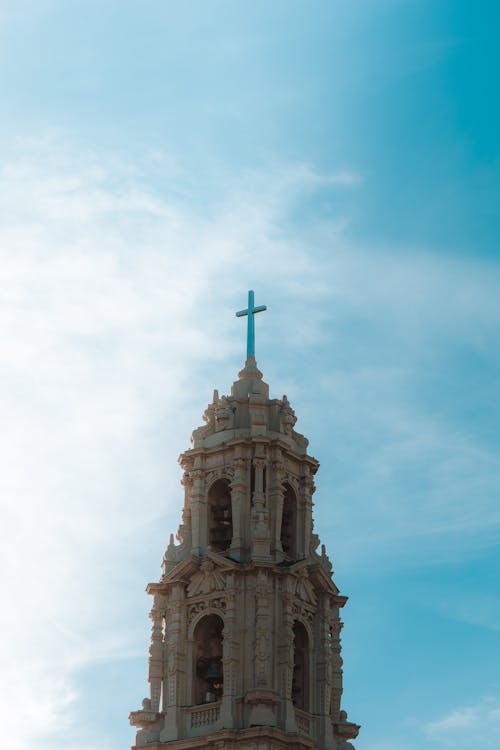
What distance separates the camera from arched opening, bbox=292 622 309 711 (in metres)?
57.4

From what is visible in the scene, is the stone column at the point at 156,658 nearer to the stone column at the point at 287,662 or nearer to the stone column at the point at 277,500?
the stone column at the point at 287,662

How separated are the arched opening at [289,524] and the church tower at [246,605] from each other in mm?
48

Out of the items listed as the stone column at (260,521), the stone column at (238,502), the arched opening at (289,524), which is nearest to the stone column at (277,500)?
the stone column at (260,521)

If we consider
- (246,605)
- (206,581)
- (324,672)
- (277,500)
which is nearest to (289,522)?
(277,500)

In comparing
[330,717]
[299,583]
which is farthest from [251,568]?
[330,717]

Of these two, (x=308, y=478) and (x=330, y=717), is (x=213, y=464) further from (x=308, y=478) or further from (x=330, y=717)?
(x=330, y=717)

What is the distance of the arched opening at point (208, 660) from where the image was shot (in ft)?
187

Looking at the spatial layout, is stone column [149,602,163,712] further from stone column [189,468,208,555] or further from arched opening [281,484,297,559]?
arched opening [281,484,297,559]

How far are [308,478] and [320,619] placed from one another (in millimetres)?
5398

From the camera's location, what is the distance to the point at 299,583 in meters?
58.2

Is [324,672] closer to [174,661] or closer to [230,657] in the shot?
[230,657]

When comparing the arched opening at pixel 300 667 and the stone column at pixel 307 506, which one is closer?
the arched opening at pixel 300 667

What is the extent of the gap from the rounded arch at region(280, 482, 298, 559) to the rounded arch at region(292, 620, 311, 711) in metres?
2.74

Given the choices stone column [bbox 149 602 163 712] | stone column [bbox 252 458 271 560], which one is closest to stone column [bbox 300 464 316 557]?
stone column [bbox 252 458 271 560]
